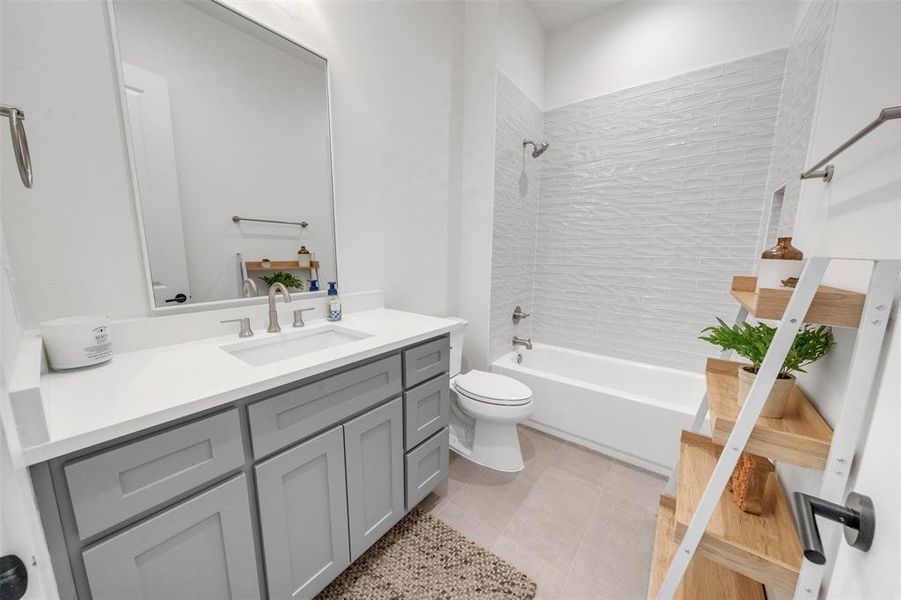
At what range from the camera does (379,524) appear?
126 cm

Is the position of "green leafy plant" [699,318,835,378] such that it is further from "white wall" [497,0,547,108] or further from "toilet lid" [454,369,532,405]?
"white wall" [497,0,547,108]

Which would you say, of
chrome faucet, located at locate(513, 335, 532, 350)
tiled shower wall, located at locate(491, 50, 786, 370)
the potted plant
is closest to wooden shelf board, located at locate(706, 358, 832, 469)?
the potted plant

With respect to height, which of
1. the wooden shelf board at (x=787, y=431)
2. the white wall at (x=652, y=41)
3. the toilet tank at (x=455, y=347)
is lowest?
the toilet tank at (x=455, y=347)

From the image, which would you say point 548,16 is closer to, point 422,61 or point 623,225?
point 422,61

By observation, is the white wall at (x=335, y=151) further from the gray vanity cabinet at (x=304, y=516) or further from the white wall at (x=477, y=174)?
the gray vanity cabinet at (x=304, y=516)

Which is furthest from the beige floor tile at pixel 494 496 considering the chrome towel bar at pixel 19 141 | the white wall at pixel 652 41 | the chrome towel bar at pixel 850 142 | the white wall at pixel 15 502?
the white wall at pixel 652 41

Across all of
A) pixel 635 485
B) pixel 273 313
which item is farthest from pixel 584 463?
pixel 273 313

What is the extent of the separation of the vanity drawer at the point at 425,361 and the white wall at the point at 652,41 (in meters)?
2.26

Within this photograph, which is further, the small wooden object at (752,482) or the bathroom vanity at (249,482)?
the small wooden object at (752,482)

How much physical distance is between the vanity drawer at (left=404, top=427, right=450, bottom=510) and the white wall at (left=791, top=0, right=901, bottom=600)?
1.17 metres

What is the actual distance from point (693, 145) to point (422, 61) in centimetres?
180

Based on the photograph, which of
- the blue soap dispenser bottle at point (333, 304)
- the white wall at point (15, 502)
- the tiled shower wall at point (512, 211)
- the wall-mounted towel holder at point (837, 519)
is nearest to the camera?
the white wall at point (15, 502)

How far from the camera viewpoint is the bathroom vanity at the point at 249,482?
2.11 feet

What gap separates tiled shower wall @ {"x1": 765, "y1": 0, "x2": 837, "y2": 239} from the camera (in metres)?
1.29
